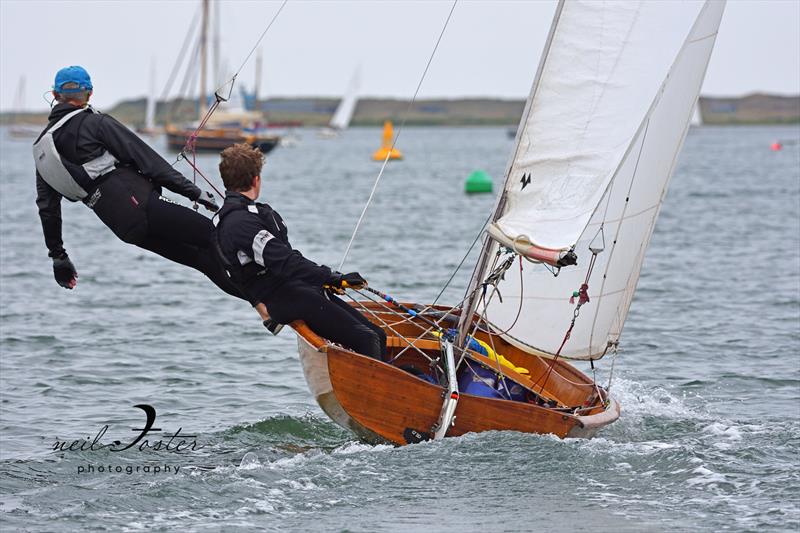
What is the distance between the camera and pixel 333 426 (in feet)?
29.8

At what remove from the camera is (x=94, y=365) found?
11.7 meters

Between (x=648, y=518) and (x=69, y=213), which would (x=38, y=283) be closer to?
(x=648, y=518)

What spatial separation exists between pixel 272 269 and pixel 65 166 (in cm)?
143

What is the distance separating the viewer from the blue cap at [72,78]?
7.52m

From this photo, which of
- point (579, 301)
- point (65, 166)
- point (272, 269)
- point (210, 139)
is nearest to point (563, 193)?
point (579, 301)

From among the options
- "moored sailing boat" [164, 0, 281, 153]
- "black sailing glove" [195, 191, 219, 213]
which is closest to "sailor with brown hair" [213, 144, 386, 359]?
"black sailing glove" [195, 191, 219, 213]

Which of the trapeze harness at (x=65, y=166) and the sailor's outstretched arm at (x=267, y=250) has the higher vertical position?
the trapeze harness at (x=65, y=166)

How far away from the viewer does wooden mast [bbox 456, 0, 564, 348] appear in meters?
7.98

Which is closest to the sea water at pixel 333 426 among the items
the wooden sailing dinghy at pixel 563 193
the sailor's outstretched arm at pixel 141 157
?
the wooden sailing dinghy at pixel 563 193

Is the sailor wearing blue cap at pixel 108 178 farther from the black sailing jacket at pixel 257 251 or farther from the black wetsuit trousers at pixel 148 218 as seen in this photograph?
the black sailing jacket at pixel 257 251

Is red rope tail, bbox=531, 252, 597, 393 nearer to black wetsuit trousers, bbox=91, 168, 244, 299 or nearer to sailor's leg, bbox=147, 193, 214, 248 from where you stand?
black wetsuit trousers, bbox=91, 168, 244, 299

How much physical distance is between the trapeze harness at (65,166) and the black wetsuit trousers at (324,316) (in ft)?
4.38

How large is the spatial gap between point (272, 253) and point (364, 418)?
128 cm

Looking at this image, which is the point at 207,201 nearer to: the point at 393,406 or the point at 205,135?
the point at 393,406
